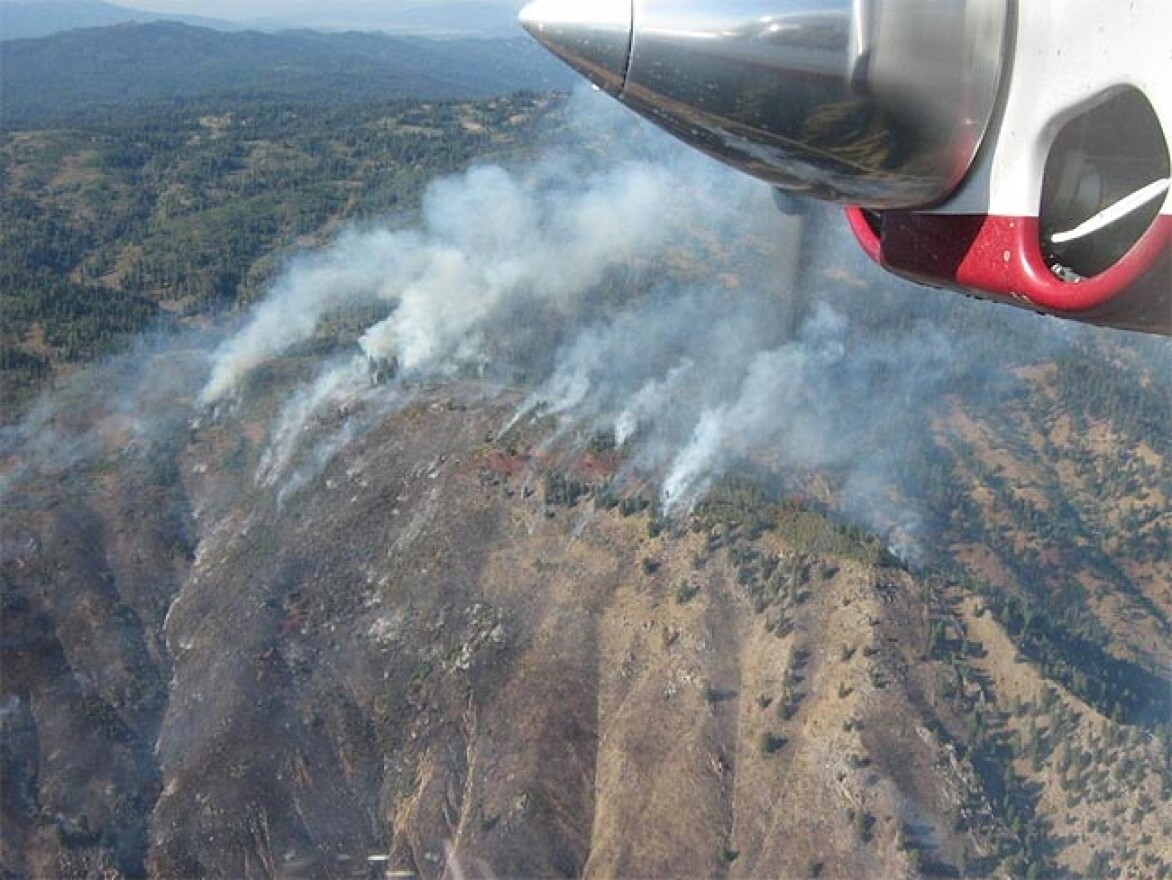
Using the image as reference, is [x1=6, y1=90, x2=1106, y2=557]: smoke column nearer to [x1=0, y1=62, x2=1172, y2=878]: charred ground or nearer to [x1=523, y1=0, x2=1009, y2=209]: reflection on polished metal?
[x1=0, y1=62, x2=1172, y2=878]: charred ground

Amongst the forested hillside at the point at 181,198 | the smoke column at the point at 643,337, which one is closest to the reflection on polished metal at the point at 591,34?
the smoke column at the point at 643,337

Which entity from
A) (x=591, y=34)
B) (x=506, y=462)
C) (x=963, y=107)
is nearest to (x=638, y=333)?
(x=506, y=462)

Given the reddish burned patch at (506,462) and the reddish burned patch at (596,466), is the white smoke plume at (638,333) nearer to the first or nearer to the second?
the reddish burned patch at (596,466)

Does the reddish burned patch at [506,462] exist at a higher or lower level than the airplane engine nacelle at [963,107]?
lower

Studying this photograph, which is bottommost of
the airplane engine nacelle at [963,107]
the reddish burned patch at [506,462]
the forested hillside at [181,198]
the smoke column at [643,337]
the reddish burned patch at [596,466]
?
the forested hillside at [181,198]

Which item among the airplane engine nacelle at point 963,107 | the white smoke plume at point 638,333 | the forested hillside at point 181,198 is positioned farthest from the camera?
the forested hillside at point 181,198

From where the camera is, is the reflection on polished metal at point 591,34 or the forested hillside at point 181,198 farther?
the forested hillside at point 181,198

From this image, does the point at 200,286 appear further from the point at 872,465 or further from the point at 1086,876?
the point at 1086,876
